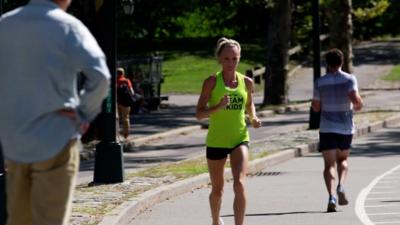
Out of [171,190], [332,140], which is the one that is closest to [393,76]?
[171,190]

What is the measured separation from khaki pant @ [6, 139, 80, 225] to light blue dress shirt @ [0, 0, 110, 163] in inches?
2.8

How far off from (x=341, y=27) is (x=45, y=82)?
34.4 m

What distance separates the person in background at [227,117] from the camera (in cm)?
1112

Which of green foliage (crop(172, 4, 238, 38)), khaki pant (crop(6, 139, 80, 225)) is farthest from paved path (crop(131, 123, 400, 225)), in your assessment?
green foliage (crop(172, 4, 238, 38))

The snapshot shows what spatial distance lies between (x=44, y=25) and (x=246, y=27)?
67.8m

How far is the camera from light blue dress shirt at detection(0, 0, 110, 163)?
6.52m

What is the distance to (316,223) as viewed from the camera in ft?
42.5

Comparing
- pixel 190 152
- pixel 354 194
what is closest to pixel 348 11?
pixel 190 152

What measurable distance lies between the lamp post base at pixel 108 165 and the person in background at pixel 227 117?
523 cm

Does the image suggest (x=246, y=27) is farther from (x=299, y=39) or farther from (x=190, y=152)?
(x=190, y=152)

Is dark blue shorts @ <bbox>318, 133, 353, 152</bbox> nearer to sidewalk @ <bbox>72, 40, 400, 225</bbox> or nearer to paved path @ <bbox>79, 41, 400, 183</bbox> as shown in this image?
sidewalk @ <bbox>72, 40, 400, 225</bbox>

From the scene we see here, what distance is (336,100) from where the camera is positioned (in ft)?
46.6

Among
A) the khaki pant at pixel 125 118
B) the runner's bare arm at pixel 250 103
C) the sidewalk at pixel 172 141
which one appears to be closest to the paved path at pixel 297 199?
the sidewalk at pixel 172 141

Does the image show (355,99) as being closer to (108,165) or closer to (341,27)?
(108,165)
